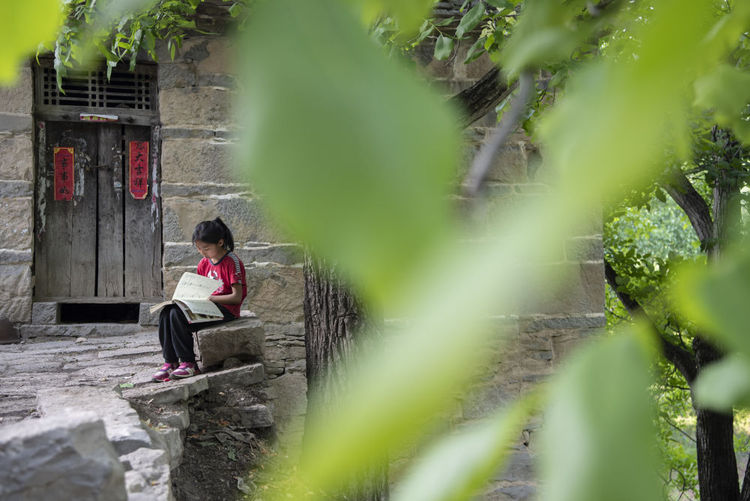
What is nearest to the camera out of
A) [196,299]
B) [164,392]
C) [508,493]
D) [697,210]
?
[164,392]

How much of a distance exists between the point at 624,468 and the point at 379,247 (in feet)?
0.24

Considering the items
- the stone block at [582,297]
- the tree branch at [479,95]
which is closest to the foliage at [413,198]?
the tree branch at [479,95]

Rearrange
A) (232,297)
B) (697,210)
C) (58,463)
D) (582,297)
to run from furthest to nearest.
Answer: (697,210) < (582,297) < (232,297) < (58,463)

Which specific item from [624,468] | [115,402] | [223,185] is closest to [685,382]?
[223,185]

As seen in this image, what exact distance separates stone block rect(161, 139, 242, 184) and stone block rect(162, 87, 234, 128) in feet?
0.43

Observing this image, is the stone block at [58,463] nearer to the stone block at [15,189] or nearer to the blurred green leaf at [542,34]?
the blurred green leaf at [542,34]

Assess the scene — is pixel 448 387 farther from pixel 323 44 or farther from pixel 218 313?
pixel 218 313

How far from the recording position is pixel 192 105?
4234 mm

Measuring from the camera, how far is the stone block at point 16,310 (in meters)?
4.18

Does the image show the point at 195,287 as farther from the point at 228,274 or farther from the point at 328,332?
the point at 328,332

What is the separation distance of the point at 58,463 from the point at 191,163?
3.26m

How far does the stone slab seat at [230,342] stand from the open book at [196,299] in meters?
0.08

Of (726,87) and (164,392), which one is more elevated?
(726,87)

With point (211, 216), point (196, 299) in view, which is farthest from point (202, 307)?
point (211, 216)
